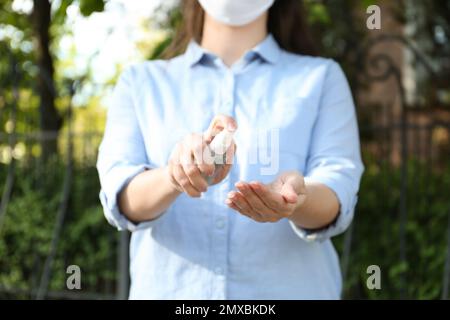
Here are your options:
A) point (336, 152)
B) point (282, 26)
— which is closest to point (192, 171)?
point (336, 152)

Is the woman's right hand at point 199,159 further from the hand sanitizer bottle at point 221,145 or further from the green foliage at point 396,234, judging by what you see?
the green foliage at point 396,234

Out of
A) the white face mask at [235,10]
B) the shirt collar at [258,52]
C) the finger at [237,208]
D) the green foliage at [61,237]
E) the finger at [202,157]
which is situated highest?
the white face mask at [235,10]

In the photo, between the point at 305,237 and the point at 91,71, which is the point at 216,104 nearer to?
the point at 305,237

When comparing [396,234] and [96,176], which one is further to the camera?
[96,176]

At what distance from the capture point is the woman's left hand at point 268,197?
1319 mm

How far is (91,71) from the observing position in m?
5.24

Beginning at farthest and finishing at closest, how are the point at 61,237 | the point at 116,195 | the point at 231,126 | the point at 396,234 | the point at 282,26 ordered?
1. the point at 61,237
2. the point at 396,234
3. the point at 282,26
4. the point at 116,195
5. the point at 231,126

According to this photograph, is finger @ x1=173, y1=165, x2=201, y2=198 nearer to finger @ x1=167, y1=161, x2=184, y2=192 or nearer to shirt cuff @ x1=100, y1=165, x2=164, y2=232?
finger @ x1=167, y1=161, x2=184, y2=192

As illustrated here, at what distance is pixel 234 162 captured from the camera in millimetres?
1721

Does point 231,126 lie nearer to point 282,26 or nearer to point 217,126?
point 217,126

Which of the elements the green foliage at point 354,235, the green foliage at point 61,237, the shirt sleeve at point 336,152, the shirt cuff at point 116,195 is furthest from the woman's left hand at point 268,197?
the green foliage at point 61,237

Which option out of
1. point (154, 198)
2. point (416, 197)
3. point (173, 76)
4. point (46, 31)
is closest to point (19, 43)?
point (46, 31)

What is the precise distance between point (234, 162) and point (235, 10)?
371 millimetres

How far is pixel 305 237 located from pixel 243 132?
0.28 meters
